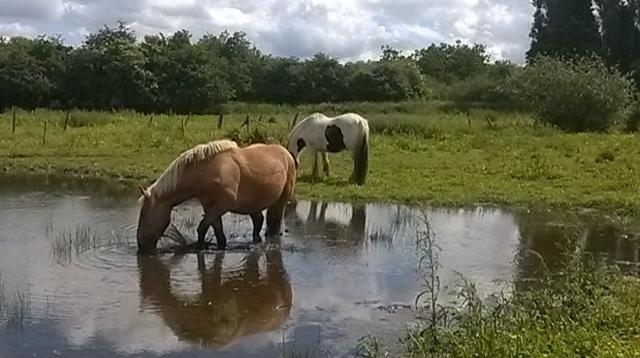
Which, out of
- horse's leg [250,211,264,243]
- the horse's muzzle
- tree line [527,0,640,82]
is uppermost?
tree line [527,0,640,82]

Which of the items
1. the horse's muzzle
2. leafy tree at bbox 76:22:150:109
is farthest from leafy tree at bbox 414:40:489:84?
the horse's muzzle

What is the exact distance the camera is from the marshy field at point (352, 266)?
7500 mm

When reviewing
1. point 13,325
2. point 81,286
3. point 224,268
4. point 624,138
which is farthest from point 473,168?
point 13,325

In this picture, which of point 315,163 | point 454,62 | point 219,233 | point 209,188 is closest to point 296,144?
point 315,163

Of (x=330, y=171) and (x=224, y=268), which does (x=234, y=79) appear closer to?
(x=330, y=171)

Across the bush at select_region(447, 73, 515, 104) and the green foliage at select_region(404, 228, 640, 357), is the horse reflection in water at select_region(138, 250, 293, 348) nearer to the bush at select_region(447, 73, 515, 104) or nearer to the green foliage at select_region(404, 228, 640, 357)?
the green foliage at select_region(404, 228, 640, 357)

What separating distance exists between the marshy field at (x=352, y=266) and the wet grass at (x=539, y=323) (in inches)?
1.0

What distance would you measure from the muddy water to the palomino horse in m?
0.43

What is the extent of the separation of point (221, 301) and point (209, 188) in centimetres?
269

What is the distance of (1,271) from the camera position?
9867 millimetres

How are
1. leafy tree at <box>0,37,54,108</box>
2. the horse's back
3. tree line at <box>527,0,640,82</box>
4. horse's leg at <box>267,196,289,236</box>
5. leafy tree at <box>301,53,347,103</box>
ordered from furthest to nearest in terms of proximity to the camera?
tree line at <box>527,0,640,82</box>
leafy tree at <box>301,53,347,103</box>
leafy tree at <box>0,37,54,108</box>
horse's leg at <box>267,196,289,236</box>
the horse's back

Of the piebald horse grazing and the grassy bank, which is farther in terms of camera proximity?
the piebald horse grazing

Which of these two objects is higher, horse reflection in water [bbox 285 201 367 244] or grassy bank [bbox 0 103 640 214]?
grassy bank [bbox 0 103 640 214]

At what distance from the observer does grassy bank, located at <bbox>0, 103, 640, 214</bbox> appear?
17.3 meters
